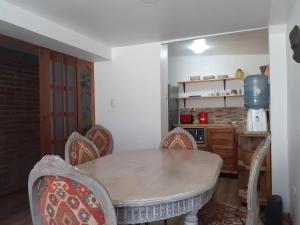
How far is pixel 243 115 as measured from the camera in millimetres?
4754

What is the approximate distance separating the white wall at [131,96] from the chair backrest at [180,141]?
0.67 metres

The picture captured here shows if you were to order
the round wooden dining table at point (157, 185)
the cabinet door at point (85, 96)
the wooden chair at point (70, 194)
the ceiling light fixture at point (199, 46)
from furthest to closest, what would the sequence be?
the ceiling light fixture at point (199, 46) → the cabinet door at point (85, 96) → the round wooden dining table at point (157, 185) → the wooden chair at point (70, 194)

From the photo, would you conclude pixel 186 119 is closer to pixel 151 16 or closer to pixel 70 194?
pixel 151 16

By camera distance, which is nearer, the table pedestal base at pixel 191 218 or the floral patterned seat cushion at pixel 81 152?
the table pedestal base at pixel 191 218

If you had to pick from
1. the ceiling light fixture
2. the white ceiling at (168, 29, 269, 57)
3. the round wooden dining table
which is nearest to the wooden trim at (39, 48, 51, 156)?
the round wooden dining table

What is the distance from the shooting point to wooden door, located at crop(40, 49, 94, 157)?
3.18 metres

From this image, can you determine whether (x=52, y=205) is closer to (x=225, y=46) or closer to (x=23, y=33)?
(x=23, y=33)

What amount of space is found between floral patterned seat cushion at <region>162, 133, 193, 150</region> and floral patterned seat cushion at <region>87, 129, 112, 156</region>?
3.73 feet

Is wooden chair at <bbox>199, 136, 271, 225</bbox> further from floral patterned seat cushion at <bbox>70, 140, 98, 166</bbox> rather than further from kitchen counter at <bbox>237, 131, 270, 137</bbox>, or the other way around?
kitchen counter at <bbox>237, 131, 270, 137</bbox>

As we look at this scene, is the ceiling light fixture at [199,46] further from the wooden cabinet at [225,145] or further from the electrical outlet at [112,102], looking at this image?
the electrical outlet at [112,102]

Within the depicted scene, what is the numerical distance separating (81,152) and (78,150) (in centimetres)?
4

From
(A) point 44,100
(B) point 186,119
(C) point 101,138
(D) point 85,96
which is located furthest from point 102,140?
(B) point 186,119

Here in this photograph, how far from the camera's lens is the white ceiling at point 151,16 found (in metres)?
Result: 2.24

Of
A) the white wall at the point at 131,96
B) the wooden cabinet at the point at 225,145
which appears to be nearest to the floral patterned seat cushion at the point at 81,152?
the white wall at the point at 131,96
